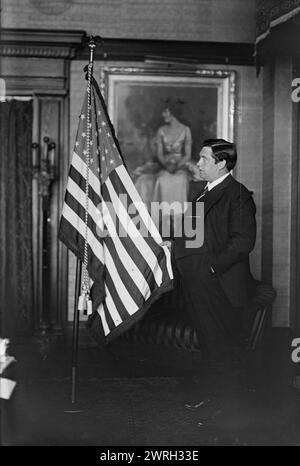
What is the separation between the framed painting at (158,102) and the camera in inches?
256

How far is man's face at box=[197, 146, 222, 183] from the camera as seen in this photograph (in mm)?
4723

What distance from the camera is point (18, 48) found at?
20.5 feet

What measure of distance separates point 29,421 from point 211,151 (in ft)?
7.28

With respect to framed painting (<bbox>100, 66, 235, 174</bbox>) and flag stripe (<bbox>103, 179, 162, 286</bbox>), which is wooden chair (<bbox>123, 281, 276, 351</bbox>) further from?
framed painting (<bbox>100, 66, 235, 174</bbox>)

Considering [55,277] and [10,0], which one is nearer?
[10,0]

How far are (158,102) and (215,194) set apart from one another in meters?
2.12

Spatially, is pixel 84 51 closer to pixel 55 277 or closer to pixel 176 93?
pixel 176 93

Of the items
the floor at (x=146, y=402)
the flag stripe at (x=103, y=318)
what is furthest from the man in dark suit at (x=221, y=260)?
the flag stripe at (x=103, y=318)

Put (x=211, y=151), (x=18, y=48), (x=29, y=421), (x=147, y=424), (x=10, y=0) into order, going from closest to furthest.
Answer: (x=29, y=421)
(x=147, y=424)
(x=10, y=0)
(x=211, y=151)
(x=18, y=48)

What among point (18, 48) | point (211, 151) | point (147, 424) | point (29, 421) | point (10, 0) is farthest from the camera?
point (18, 48)

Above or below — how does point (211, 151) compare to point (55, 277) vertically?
above

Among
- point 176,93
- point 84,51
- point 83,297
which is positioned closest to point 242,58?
point 176,93

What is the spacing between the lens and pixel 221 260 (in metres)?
4.65

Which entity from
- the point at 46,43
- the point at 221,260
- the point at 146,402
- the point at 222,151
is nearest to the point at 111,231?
the point at 221,260
